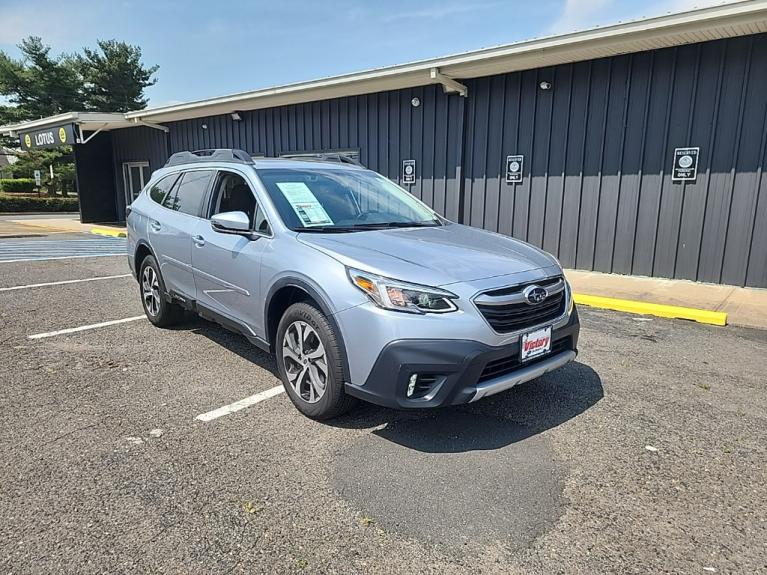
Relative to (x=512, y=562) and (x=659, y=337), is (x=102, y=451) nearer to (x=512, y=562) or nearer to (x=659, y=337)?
(x=512, y=562)

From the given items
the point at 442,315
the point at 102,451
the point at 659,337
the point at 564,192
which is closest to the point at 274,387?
the point at 102,451

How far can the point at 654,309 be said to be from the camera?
254 inches

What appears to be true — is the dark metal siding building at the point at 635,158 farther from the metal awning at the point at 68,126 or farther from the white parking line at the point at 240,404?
the metal awning at the point at 68,126

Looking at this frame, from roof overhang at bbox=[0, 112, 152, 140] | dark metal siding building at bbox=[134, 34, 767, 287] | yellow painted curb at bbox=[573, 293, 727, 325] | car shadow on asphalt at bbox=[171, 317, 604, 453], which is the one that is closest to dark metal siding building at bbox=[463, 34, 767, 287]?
dark metal siding building at bbox=[134, 34, 767, 287]

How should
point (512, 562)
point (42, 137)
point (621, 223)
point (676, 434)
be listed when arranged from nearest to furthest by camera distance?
point (512, 562) < point (676, 434) < point (621, 223) < point (42, 137)

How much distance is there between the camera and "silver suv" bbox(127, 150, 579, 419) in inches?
112

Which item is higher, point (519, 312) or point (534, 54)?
point (534, 54)

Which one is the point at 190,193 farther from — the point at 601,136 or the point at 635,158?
the point at 635,158

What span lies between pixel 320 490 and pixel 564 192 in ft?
25.8

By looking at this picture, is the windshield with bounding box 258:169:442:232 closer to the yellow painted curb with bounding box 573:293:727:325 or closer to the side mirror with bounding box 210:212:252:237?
the side mirror with bounding box 210:212:252:237

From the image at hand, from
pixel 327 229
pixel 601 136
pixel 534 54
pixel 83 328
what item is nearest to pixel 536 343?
pixel 327 229

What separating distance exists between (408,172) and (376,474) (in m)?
8.98

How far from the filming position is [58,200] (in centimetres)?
3186

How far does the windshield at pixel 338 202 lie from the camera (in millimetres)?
3736
